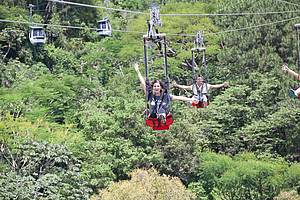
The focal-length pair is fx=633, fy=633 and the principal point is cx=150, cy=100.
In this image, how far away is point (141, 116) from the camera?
19984 mm

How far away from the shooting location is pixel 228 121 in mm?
22734

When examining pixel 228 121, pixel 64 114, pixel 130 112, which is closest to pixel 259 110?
pixel 228 121

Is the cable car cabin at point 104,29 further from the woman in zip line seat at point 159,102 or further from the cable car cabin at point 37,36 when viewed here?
the woman in zip line seat at point 159,102

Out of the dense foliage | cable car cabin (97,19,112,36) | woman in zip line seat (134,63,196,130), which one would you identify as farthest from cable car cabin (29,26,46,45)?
woman in zip line seat (134,63,196,130)

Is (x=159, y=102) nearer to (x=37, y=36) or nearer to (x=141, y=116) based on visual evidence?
(x=37, y=36)

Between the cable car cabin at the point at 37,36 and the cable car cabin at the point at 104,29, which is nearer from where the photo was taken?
the cable car cabin at the point at 104,29

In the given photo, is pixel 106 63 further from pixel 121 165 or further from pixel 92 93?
pixel 121 165

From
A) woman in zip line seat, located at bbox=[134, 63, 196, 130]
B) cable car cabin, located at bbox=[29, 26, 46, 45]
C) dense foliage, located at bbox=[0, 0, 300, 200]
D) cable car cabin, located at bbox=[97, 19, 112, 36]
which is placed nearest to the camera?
woman in zip line seat, located at bbox=[134, 63, 196, 130]

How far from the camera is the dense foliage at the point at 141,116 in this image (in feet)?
59.6

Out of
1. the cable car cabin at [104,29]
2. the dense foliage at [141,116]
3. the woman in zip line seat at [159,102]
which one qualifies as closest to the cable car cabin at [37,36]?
the cable car cabin at [104,29]

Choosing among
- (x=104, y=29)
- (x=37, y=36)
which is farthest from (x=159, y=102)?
(x=37, y=36)

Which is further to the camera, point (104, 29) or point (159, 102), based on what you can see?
point (104, 29)

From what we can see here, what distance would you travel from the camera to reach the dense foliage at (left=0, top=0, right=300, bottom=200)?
1817cm

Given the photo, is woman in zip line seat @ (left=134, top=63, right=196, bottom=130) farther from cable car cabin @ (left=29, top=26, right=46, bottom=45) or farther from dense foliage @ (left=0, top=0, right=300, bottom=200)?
cable car cabin @ (left=29, top=26, right=46, bottom=45)
